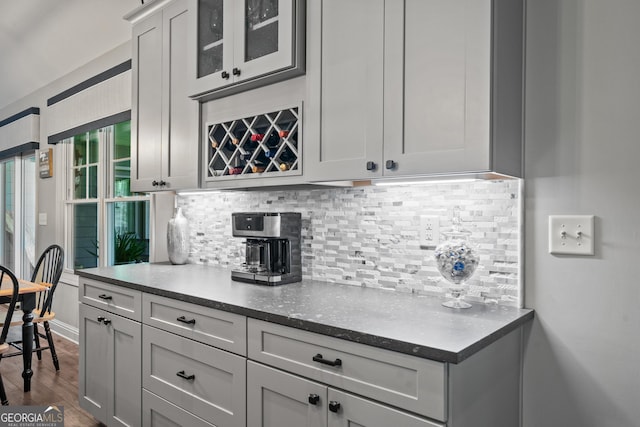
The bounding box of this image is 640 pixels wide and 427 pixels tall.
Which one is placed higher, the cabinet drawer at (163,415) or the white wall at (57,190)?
the white wall at (57,190)

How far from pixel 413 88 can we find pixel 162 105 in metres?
1.64

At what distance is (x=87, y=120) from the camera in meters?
3.98

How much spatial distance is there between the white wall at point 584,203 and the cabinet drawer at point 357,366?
633 mm

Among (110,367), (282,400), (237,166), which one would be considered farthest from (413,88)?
(110,367)

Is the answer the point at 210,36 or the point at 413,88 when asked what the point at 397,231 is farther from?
the point at 210,36

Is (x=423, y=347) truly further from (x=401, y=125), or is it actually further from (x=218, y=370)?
(x=218, y=370)

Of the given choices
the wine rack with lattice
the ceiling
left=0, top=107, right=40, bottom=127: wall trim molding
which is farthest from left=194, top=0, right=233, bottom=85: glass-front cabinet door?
left=0, top=107, right=40, bottom=127: wall trim molding

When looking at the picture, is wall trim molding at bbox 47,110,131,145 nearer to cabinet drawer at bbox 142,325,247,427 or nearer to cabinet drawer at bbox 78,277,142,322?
cabinet drawer at bbox 78,277,142,322

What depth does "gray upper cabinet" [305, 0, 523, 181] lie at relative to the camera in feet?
4.62

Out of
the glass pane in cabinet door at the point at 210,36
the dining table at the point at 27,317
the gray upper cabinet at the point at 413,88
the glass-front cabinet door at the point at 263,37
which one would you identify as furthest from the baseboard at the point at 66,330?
the gray upper cabinet at the point at 413,88

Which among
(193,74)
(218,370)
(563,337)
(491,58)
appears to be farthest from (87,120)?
(563,337)

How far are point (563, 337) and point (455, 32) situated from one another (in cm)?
109

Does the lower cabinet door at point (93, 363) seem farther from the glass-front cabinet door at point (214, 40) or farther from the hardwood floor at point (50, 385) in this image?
the glass-front cabinet door at point (214, 40)

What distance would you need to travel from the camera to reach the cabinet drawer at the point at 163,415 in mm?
1891
